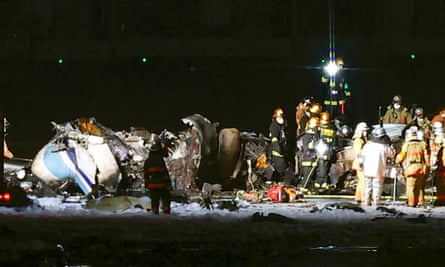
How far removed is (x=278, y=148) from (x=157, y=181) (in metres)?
4.36

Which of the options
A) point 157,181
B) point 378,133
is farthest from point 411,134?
point 157,181

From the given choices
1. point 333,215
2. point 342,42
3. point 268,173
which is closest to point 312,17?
point 342,42

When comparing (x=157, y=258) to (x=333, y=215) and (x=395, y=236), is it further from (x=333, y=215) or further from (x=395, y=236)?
(x=333, y=215)

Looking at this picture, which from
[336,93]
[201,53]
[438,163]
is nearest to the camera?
[438,163]

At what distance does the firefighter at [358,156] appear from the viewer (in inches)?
672

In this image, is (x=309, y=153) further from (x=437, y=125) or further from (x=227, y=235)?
(x=227, y=235)

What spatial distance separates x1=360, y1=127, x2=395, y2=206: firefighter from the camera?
54.1 feet

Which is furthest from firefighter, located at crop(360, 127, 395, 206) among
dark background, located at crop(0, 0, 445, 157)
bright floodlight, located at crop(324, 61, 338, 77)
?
dark background, located at crop(0, 0, 445, 157)

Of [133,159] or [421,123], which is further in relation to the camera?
[421,123]

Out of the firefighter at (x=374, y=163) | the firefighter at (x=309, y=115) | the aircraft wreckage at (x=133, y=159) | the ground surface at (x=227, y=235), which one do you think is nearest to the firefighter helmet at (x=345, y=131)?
the firefighter at (x=309, y=115)

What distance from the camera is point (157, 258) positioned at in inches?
435

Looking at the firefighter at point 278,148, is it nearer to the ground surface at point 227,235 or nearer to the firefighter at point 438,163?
the ground surface at point 227,235

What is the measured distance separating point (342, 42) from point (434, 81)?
4988 mm

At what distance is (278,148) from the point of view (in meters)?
18.9
